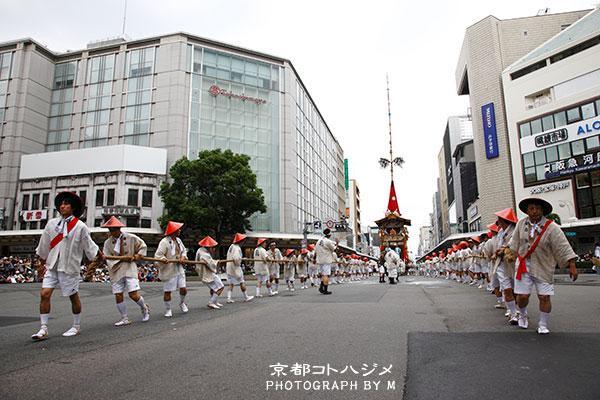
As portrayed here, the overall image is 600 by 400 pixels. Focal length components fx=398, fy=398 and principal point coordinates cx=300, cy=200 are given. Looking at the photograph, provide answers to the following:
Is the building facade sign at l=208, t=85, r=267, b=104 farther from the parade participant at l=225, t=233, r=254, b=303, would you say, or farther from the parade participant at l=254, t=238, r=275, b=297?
the parade participant at l=225, t=233, r=254, b=303

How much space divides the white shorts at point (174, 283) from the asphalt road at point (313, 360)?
4.96 feet

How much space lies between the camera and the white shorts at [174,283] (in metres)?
8.31

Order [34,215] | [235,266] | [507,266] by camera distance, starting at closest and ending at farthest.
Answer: [507,266] → [235,266] → [34,215]

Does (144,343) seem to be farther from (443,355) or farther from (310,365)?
(443,355)

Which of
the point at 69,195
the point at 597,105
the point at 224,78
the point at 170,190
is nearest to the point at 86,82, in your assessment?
the point at 224,78

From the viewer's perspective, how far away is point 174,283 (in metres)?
8.45

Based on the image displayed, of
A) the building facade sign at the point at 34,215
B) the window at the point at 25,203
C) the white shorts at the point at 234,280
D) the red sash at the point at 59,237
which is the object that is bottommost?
the white shorts at the point at 234,280

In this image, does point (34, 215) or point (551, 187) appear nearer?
point (551, 187)

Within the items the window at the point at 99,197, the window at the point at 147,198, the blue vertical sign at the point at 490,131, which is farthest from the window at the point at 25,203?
the blue vertical sign at the point at 490,131

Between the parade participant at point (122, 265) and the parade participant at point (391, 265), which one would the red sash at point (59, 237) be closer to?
the parade participant at point (122, 265)

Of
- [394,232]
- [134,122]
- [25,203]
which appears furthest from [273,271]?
[25,203]

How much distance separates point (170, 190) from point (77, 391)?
116 ft

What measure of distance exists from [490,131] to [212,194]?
30822mm

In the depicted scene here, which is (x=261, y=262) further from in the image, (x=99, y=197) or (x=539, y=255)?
(x=99, y=197)
